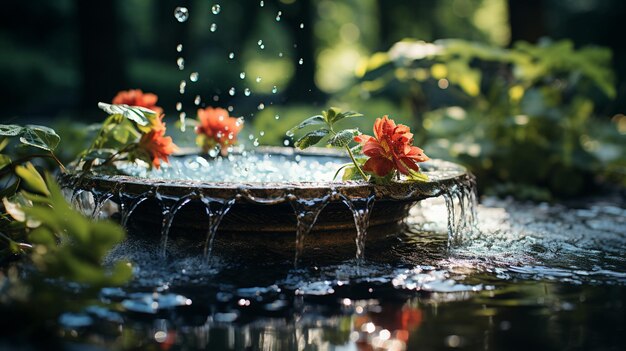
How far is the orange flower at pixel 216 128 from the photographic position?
12.7 ft

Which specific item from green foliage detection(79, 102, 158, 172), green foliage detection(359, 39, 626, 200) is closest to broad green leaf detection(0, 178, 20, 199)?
green foliage detection(79, 102, 158, 172)

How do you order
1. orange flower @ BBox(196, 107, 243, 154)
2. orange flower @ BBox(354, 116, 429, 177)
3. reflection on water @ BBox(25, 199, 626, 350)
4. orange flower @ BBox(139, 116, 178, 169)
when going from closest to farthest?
reflection on water @ BBox(25, 199, 626, 350), orange flower @ BBox(354, 116, 429, 177), orange flower @ BBox(139, 116, 178, 169), orange flower @ BBox(196, 107, 243, 154)

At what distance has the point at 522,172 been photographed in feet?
19.0

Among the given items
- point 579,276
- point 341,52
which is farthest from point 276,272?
point 341,52

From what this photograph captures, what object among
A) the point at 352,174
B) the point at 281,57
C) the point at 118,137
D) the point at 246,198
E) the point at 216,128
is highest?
the point at 281,57

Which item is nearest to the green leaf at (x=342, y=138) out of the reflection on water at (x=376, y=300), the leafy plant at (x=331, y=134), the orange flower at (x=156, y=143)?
the leafy plant at (x=331, y=134)

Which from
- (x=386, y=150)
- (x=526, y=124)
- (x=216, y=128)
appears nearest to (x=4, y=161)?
(x=216, y=128)

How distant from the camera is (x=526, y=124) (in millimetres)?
5707

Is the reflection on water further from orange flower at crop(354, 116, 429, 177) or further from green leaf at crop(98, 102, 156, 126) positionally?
green leaf at crop(98, 102, 156, 126)

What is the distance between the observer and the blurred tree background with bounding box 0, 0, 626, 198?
6.28m

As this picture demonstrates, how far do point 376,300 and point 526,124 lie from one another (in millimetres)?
3764

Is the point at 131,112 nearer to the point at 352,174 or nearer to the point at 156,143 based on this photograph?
the point at 156,143

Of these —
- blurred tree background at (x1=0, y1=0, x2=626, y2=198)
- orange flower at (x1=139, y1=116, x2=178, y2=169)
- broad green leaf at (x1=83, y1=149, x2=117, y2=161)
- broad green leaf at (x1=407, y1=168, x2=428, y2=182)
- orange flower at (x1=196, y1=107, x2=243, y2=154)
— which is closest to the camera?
broad green leaf at (x1=407, y1=168, x2=428, y2=182)

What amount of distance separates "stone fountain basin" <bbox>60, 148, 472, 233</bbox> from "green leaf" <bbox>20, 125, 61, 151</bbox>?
171 mm
